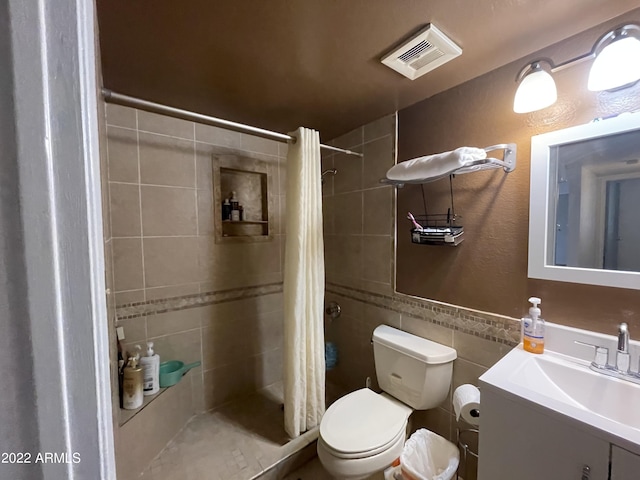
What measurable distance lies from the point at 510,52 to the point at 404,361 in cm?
154

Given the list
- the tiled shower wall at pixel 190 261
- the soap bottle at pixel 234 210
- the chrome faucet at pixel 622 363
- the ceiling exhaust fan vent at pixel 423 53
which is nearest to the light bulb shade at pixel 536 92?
the ceiling exhaust fan vent at pixel 423 53

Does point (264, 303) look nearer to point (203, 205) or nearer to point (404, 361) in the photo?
point (203, 205)

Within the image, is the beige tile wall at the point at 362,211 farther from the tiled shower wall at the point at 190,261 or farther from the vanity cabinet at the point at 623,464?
the vanity cabinet at the point at 623,464

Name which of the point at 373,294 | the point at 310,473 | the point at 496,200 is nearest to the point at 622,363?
the point at 496,200

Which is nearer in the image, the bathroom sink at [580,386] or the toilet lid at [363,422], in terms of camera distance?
the bathroom sink at [580,386]

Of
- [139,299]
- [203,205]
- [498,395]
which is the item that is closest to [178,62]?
[203,205]

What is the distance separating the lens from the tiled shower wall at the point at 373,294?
1.35 m

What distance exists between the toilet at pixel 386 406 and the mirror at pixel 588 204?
0.66 m

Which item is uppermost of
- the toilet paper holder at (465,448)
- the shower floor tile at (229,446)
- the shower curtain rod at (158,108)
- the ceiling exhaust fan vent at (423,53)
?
the ceiling exhaust fan vent at (423,53)

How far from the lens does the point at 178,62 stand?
122cm

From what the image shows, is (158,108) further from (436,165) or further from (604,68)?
(604,68)

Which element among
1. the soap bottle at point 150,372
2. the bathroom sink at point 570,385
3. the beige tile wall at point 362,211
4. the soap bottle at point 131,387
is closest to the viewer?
the bathroom sink at point 570,385

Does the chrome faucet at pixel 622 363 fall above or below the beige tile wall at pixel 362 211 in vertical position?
below

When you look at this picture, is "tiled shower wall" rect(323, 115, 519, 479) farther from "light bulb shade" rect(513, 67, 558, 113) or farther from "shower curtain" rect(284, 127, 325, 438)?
"light bulb shade" rect(513, 67, 558, 113)
